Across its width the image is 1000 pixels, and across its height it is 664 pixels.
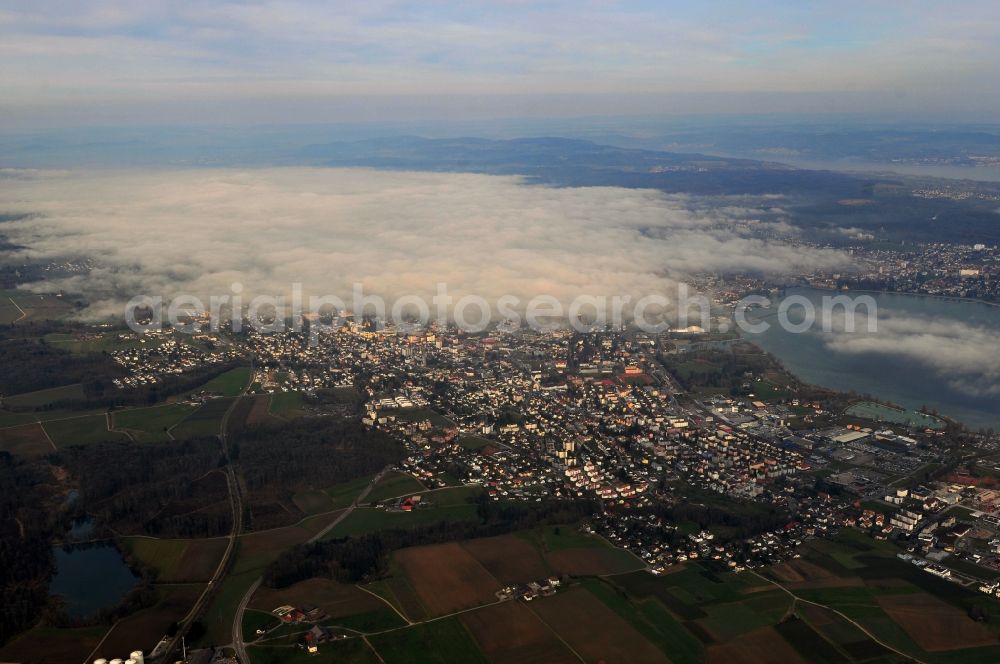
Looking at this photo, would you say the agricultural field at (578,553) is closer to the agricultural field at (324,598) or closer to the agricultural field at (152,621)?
the agricultural field at (324,598)

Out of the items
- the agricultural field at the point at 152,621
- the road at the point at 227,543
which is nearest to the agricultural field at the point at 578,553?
the road at the point at 227,543

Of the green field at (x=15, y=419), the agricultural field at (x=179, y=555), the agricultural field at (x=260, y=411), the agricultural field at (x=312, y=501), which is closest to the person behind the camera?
the agricultural field at (x=179, y=555)

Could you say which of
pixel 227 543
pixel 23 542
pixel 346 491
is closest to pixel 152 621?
pixel 227 543

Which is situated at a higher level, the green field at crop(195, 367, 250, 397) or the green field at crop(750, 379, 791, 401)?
the green field at crop(750, 379, 791, 401)

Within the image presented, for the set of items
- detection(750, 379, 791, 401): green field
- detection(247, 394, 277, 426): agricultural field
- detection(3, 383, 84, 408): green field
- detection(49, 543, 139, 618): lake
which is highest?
detection(750, 379, 791, 401): green field

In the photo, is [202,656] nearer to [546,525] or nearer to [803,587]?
[546,525]

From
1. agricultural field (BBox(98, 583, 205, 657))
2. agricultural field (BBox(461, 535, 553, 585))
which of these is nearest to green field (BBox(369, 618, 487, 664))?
agricultural field (BBox(461, 535, 553, 585))

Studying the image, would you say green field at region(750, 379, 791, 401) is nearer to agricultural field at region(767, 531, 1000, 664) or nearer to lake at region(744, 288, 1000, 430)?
lake at region(744, 288, 1000, 430)

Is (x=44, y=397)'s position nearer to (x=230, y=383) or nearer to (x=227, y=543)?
(x=230, y=383)
